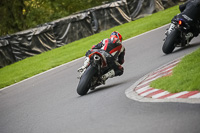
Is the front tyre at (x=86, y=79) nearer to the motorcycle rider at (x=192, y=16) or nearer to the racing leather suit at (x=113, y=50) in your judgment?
the racing leather suit at (x=113, y=50)

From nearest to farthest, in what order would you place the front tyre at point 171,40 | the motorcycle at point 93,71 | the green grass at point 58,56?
the motorcycle at point 93,71
the front tyre at point 171,40
the green grass at point 58,56

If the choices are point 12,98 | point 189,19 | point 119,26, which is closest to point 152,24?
point 119,26

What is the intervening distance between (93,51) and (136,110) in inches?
125

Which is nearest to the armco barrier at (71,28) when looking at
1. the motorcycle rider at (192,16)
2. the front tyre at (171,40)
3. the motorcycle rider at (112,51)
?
the front tyre at (171,40)

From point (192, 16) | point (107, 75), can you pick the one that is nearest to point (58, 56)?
point (192, 16)

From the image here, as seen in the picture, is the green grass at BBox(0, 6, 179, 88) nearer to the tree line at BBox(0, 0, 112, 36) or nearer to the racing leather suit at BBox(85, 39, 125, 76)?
the racing leather suit at BBox(85, 39, 125, 76)

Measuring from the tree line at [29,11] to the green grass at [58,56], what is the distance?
63.3 ft

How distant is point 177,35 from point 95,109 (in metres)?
5.03

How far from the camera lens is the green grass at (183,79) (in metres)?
7.11

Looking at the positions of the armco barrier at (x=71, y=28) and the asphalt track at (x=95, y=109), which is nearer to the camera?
the asphalt track at (x=95, y=109)

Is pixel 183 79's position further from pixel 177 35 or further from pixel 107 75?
pixel 177 35

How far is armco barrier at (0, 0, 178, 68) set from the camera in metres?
23.0

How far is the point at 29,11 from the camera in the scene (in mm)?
45250

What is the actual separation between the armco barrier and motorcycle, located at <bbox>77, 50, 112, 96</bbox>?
44.6ft
